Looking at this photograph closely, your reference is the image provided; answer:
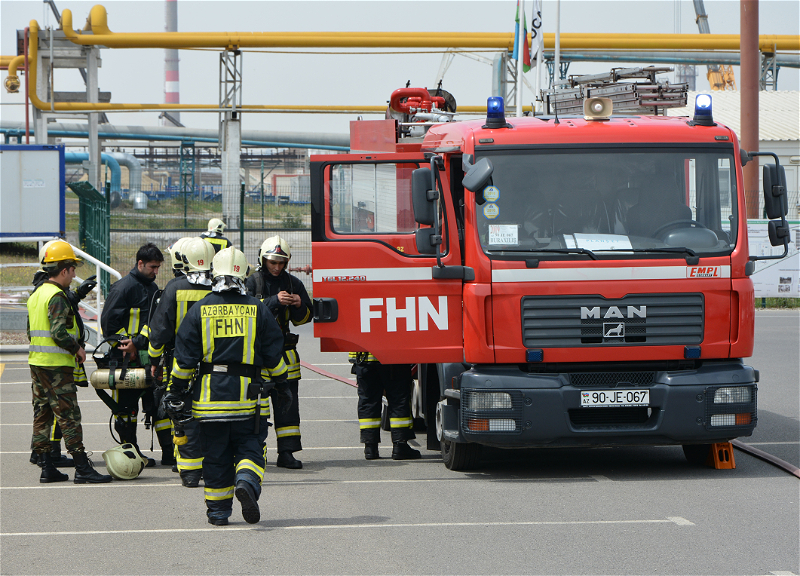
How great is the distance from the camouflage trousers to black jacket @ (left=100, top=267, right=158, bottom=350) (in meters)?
0.56

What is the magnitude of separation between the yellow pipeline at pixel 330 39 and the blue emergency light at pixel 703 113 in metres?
18.1

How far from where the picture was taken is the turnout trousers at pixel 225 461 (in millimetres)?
6207

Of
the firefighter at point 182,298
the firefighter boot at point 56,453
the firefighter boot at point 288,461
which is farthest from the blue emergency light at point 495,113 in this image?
the firefighter boot at point 56,453

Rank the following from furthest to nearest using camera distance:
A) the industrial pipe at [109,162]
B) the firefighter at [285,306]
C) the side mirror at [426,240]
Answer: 1. the industrial pipe at [109,162]
2. the firefighter at [285,306]
3. the side mirror at [426,240]

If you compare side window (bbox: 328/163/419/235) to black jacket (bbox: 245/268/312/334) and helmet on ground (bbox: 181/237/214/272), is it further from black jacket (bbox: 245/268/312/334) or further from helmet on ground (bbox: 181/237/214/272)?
helmet on ground (bbox: 181/237/214/272)

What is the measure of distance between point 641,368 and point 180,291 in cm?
362

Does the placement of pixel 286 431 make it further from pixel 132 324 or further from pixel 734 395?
pixel 734 395

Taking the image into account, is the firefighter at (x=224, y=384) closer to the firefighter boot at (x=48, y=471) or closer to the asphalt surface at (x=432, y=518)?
the asphalt surface at (x=432, y=518)

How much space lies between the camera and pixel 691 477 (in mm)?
7711

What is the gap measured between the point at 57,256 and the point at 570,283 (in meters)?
4.11

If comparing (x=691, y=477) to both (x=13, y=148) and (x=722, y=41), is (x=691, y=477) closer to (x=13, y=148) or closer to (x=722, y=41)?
(x=13, y=148)

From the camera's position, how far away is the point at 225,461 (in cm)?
627

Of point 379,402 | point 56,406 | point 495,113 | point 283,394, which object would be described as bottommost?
point 379,402

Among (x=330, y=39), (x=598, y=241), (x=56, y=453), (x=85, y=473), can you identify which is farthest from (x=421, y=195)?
(x=330, y=39)
